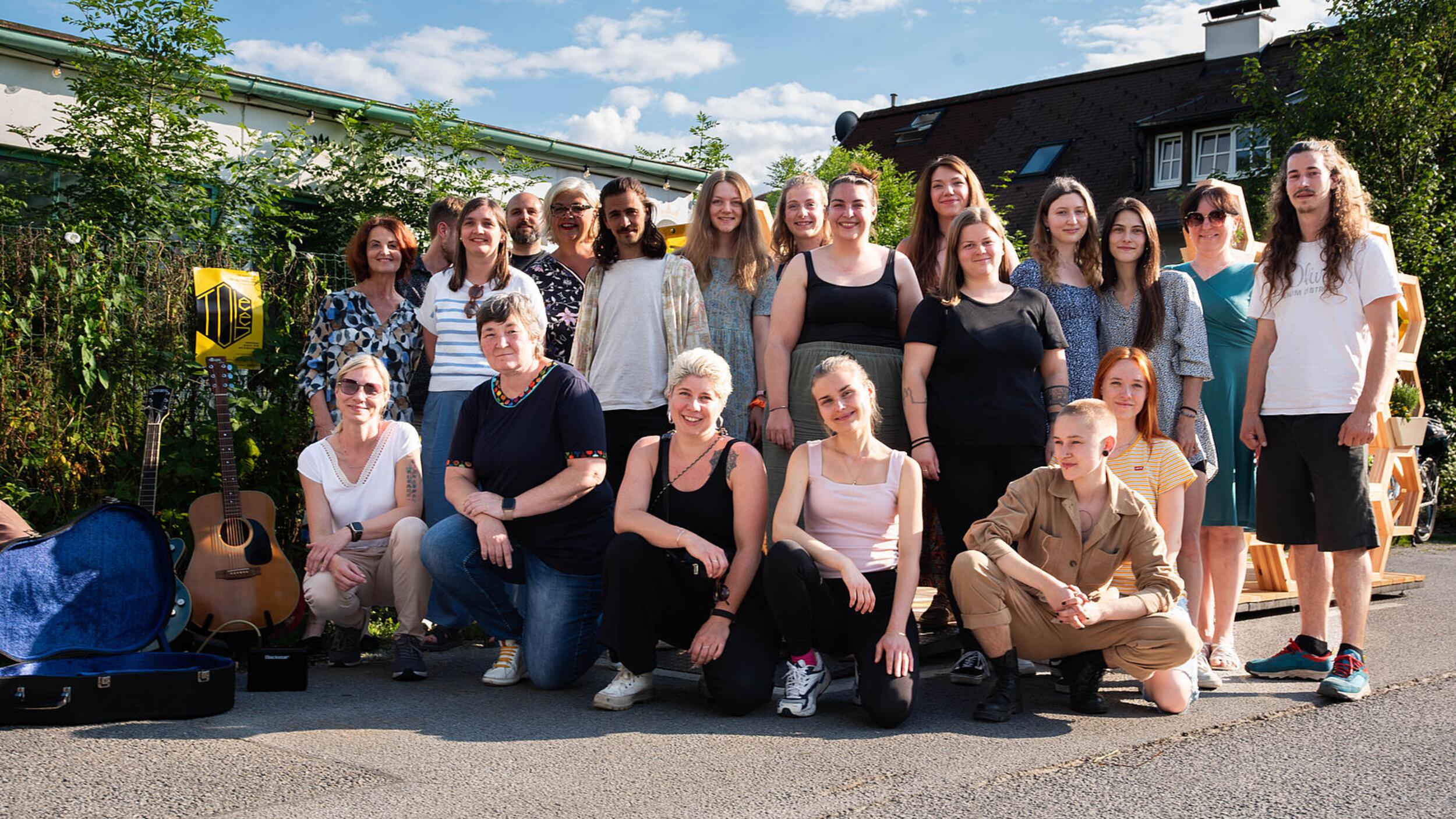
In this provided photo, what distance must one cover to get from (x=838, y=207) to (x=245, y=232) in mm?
3950

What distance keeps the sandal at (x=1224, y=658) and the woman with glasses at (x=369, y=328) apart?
3947 millimetres

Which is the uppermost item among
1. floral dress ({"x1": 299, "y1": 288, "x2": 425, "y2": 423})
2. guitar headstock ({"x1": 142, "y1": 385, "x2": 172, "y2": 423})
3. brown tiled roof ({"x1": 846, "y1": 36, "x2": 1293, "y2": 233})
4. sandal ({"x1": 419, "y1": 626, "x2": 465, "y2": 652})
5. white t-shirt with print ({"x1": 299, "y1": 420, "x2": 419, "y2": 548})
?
brown tiled roof ({"x1": 846, "y1": 36, "x2": 1293, "y2": 233})

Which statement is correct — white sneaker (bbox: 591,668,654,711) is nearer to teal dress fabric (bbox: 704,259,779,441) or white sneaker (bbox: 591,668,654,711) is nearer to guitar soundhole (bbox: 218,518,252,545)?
teal dress fabric (bbox: 704,259,779,441)

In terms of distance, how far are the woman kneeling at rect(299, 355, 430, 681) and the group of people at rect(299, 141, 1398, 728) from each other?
16 mm

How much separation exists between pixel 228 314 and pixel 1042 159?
24.1 metres

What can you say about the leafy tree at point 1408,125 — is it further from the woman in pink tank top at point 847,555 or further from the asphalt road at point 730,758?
the woman in pink tank top at point 847,555

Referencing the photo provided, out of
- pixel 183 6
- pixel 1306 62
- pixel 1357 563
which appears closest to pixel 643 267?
pixel 1357 563

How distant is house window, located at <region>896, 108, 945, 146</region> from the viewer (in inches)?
1251

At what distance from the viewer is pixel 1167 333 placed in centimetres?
528

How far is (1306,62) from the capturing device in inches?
537

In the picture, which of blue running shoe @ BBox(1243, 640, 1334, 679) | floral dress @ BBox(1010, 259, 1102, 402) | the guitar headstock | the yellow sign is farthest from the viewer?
the yellow sign

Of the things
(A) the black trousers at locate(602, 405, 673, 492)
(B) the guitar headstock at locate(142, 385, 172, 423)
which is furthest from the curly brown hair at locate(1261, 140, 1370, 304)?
(B) the guitar headstock at locate(142, 385, 172, 423)

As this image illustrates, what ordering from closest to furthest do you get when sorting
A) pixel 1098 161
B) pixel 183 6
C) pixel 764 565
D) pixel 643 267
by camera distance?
pixel 764 565 → pixel 643 267 → pixel 183 6 → pixel 1098 161

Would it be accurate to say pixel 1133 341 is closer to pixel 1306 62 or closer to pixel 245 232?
pixel 245 232
